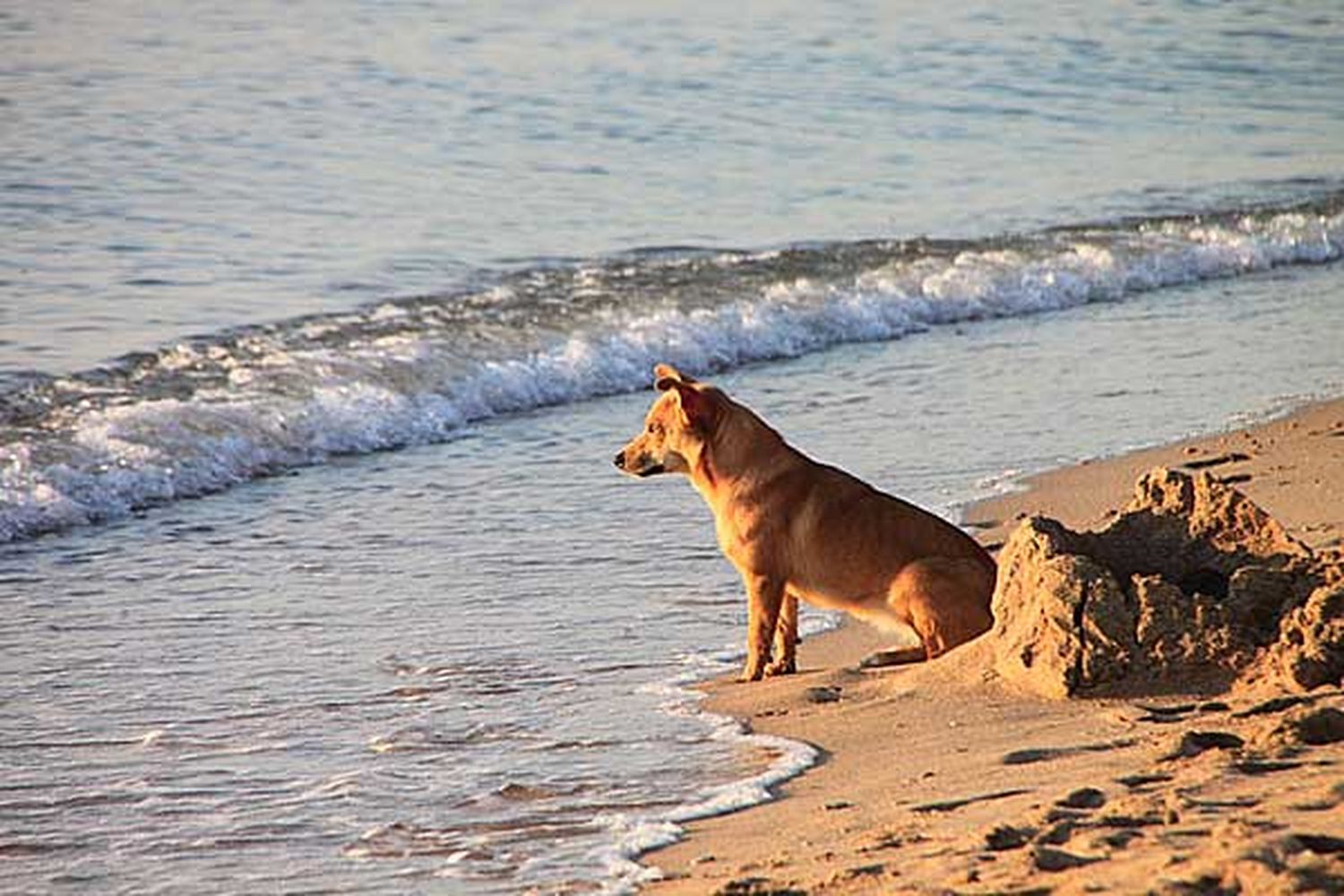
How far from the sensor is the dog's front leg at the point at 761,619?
26.6ft

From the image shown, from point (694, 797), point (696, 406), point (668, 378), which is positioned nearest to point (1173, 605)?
point (694, 797)

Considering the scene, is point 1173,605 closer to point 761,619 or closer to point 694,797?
point 694,797

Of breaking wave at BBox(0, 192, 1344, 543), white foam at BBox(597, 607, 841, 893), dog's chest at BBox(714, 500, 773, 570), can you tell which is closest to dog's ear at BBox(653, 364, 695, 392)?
dog's chest at BBox(714, 500, 773, 570)

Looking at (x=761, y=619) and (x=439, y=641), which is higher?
(x=761, y=619)

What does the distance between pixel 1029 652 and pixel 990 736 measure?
0.49 metres

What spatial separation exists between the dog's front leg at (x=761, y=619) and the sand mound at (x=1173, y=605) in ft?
3.74

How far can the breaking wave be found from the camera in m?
12.3

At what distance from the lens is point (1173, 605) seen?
679 centimetres

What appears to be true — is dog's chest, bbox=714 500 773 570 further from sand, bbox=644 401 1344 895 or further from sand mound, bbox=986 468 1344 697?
sand mound, bbox=986 468 1344 697

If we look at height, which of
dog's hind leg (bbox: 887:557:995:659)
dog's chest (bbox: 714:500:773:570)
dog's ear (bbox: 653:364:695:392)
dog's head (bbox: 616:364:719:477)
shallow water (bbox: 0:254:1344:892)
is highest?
dog's ear (bbox: 653:364:695:392)

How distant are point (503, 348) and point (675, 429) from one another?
703 cm

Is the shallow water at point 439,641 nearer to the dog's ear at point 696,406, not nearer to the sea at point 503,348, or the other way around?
the sea at point 503,348

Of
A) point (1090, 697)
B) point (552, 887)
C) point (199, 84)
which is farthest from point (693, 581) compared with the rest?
point (199, 84)

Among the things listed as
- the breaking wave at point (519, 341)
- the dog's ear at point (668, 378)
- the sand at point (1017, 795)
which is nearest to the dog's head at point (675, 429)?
the dog's ear at point (668, 378)
